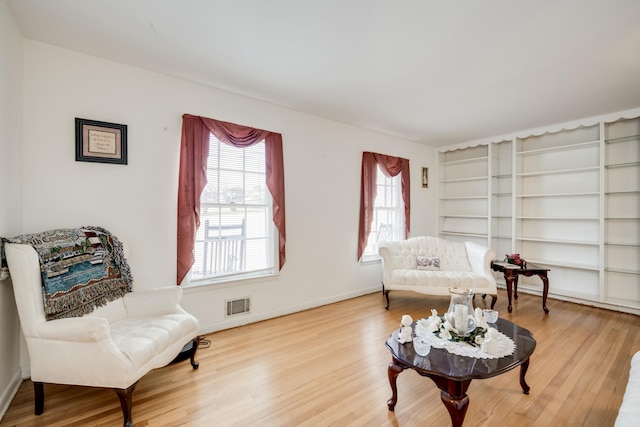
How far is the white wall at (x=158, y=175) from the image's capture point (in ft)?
7.69

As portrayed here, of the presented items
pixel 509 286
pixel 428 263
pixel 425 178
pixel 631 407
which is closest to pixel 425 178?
pixel 425 178

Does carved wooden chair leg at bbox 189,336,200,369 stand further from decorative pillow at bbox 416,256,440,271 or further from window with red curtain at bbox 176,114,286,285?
decorative pillow at bbox 416,256,440,271

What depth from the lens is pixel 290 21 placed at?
203 cm

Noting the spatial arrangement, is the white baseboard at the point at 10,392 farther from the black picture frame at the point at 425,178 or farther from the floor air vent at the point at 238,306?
the black picture frame at the point at 425,178

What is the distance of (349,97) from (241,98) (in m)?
1.23

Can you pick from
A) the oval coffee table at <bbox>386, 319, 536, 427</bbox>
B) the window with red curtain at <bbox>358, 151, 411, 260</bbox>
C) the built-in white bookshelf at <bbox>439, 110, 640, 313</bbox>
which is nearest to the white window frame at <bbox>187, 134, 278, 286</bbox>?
the window with red curtain at <bbox>358, 151, 411, 260</bbox>

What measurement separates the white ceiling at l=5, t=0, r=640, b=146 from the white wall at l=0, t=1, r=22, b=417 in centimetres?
22

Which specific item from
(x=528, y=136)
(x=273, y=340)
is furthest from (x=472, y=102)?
(x=273, y=340)

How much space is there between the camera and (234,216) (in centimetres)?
334

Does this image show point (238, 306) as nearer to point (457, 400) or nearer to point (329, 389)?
point (329, 389)

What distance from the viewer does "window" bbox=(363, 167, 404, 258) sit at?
484 centimetres

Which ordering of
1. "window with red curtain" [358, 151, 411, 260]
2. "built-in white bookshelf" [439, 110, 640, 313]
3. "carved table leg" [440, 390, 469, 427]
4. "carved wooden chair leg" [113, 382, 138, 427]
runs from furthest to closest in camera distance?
"window with red curtain" [358, 151, 411, 260] → "built-in white bookshelf" [439, 110, 640, 313] → "carved wooden chair leg" [113, 382, 138, 427] → "carved table leg" [440, 390, 469, 427]

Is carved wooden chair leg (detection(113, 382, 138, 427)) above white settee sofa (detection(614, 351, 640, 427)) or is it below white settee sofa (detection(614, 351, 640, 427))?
below

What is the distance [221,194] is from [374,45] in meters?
2.10
